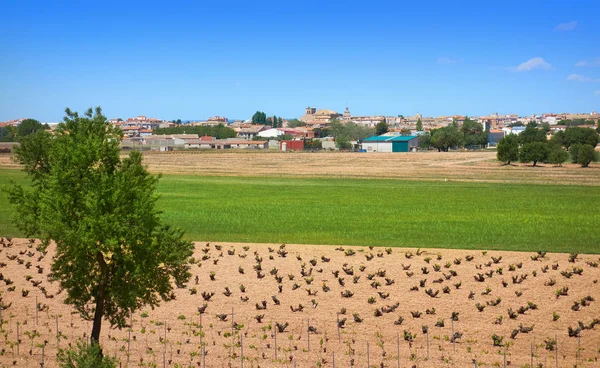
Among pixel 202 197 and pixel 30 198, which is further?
pixel 202 197

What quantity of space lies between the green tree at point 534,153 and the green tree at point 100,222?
104 metres

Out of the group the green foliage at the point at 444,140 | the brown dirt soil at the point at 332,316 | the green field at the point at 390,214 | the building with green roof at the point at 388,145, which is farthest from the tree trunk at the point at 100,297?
the green foliage at the point at 444,140

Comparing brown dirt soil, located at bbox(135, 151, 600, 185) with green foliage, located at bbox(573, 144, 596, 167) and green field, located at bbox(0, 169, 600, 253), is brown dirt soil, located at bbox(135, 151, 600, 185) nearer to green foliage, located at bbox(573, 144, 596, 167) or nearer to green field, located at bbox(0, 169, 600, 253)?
green foliage, located at bbox(573, 144, 596, 167)

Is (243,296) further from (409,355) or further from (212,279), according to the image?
(409,355)

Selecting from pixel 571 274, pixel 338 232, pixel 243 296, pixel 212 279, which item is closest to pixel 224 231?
pixel 338 232

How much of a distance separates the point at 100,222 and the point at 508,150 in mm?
107405

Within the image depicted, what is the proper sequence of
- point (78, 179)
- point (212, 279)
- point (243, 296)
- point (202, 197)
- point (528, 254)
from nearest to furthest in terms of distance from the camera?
point (78, 179) → point (243, 296) → point (212, 279) → point (528, 254) → point (202, 197)

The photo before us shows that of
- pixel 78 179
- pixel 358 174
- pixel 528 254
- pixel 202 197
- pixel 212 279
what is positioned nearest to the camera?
pixel 78 179

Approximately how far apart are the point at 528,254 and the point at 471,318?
12872mm

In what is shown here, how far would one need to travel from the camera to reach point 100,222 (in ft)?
61.0

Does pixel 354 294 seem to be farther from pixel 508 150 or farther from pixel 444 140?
pixel 444 140

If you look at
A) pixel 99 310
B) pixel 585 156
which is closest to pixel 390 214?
pixel 99 310

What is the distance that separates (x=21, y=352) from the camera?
68.8 ft

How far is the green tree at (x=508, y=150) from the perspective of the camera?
11844 centimetres
